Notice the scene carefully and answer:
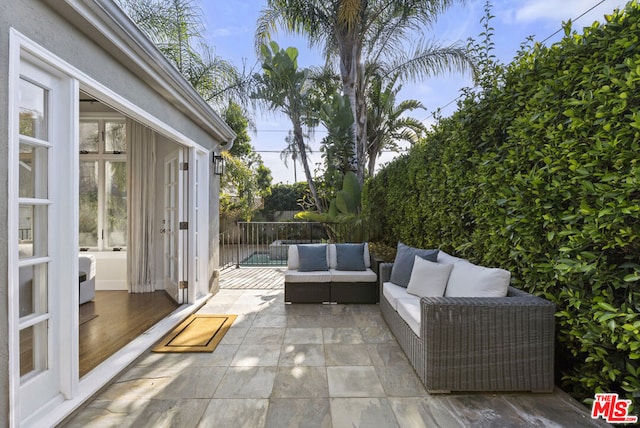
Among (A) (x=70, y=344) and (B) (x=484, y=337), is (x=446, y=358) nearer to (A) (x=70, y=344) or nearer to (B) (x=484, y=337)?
(B) (x=484, y=337)

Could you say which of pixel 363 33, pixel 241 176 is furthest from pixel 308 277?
pixel 241 176

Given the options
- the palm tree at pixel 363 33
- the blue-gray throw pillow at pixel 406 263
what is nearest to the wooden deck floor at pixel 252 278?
the blue-gray throw pillow at pixel 406 263

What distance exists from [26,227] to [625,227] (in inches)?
131

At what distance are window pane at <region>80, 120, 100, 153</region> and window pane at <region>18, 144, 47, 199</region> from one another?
13.5ft

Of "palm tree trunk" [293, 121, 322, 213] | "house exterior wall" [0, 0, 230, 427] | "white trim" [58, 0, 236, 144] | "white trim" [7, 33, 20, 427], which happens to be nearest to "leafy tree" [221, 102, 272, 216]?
"palm tree trunk" [293, 121, 322, 213]

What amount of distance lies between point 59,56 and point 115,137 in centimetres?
404

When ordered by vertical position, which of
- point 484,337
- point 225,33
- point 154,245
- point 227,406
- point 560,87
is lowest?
point 227,406

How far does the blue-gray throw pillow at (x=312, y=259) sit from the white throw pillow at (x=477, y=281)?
2154 mm

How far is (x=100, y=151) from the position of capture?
5.61 meters

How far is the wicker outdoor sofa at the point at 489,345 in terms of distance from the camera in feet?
7.80

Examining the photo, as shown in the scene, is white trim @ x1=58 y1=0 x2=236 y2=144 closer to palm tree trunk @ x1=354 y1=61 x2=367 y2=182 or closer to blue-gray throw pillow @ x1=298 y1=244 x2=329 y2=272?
blue-gray throw pillow @ x1=298 y1=244 x2=329 y2=272

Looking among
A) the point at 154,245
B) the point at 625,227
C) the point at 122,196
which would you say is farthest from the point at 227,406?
the point at 122,196

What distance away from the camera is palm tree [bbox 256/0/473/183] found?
8.03 meters

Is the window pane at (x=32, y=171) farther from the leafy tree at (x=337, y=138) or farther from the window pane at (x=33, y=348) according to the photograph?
the leafy tree at (x=337, y=138)
